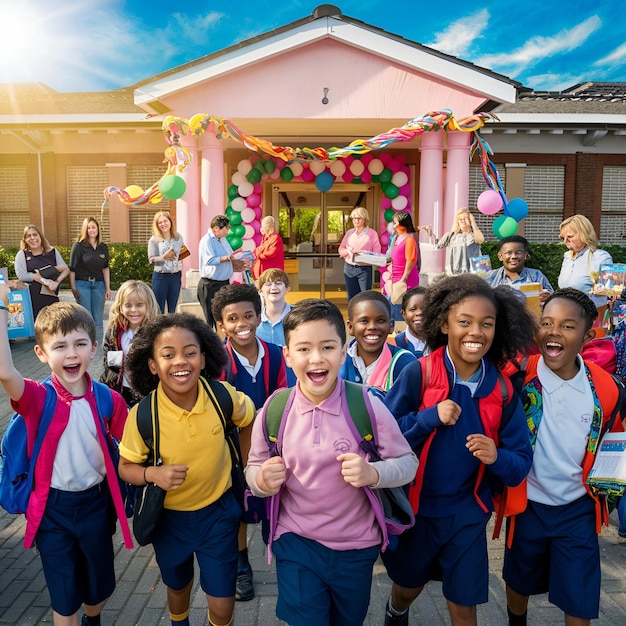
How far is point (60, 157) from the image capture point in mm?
13969

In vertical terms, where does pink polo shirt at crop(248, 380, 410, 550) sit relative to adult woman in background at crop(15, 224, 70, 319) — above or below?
below

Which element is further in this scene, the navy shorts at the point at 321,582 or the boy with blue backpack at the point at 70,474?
the boy with blue backpack at the point at 70,474

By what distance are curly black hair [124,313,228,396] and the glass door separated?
11.0 m

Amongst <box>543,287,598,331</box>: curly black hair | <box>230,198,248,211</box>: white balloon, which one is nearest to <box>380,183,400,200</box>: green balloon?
<box>230,198,248,211</box>: white balloon

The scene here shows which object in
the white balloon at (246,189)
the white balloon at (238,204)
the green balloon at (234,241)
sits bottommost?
the green balloon at (234,241)

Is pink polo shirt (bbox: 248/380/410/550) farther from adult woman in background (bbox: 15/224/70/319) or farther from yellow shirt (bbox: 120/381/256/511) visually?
adult woman in background (bbox: 15/224/70/319)

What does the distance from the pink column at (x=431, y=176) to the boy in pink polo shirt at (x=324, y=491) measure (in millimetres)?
9509

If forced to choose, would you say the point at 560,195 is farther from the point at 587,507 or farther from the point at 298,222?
the point at 587,507

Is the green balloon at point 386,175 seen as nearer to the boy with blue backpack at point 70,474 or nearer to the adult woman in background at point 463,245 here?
the adult woman in background at point 463,245

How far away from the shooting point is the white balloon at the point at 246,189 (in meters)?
12.5

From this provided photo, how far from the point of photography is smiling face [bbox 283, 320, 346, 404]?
2020 millimetres

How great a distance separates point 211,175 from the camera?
10773 millimetres

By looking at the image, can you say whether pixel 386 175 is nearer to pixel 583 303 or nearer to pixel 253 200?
pixel 253 200

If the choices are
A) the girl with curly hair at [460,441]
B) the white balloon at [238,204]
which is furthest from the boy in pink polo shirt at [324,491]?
the white balloon at [238,204]
